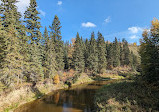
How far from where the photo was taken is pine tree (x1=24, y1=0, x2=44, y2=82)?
18.2m

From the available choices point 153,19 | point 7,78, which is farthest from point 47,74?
point 153,19

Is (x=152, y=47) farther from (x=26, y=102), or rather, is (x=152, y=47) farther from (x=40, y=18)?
(x=40, y=18)

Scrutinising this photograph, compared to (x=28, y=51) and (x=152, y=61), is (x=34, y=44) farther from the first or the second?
(x=152, y=61)

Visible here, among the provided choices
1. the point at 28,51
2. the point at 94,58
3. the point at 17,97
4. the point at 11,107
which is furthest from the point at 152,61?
the point at 94,58

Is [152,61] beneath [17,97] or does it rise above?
above

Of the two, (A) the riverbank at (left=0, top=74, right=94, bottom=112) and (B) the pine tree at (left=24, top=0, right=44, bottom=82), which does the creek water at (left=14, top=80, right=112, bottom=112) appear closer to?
(A) the riverbank at (left=0, top=74, right=94, bottom=112)

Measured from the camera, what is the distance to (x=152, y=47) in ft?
36.3

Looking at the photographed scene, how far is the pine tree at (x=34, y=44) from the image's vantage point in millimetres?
18244

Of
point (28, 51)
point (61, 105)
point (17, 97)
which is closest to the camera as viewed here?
point (61, 105)

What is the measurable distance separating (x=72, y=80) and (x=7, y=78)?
1745 centimetres

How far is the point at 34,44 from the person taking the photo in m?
19.6

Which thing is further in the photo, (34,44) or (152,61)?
(34,44)

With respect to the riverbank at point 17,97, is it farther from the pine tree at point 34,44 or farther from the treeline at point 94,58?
the treeline at point 94,58

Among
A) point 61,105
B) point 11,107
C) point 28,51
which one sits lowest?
point 61,105
